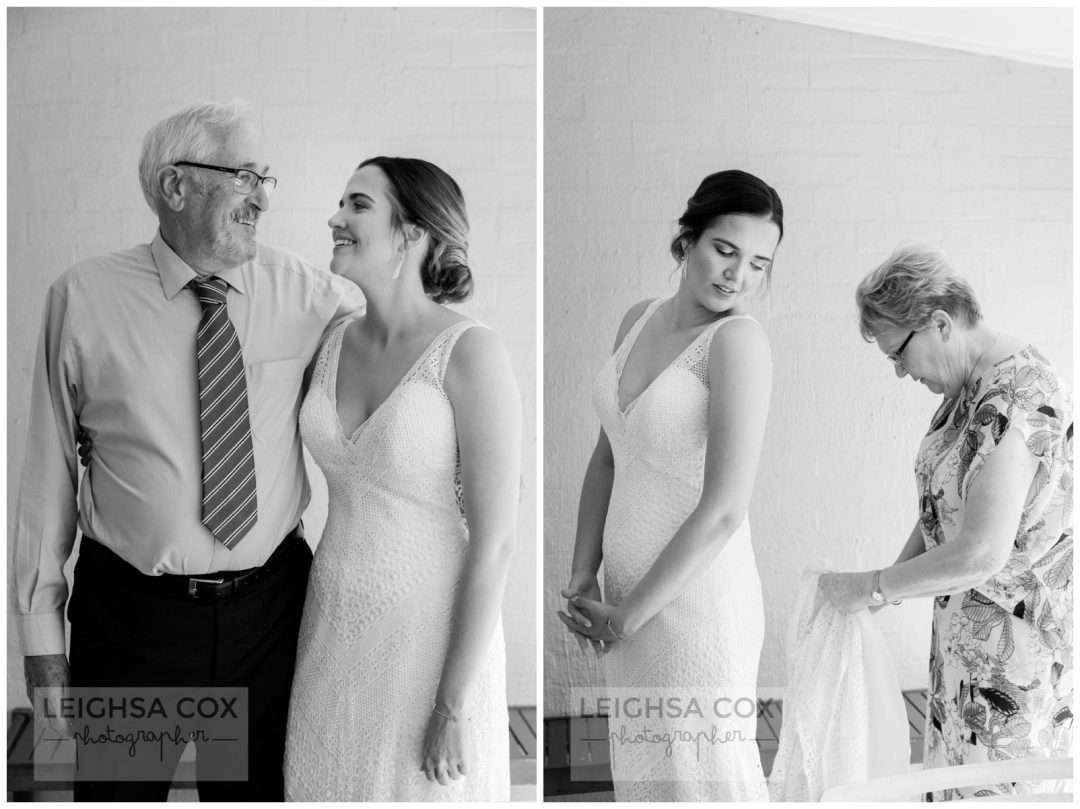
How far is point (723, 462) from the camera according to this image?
6.89ft

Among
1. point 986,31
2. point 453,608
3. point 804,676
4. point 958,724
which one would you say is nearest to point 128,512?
point 453,608

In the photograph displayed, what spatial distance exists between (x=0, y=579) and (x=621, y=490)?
1.39 meters

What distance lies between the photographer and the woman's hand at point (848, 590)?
227 centimetres

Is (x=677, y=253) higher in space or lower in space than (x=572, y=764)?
higher

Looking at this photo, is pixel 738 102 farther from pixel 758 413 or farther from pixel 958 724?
pixel 958 724

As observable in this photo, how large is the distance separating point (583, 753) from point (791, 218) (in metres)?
1.27

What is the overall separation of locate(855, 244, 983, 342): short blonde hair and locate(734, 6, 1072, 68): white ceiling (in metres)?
0.48

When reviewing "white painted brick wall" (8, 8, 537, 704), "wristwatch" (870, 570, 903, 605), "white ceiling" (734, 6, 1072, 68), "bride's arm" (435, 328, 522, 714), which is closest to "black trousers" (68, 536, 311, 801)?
"white painted brick wall" (8, 8, 537, 704)

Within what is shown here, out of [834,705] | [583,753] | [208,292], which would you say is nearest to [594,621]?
[583,753]

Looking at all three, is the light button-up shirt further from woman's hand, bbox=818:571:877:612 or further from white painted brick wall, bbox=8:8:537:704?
woman's hand, bbox=818:571:877:612

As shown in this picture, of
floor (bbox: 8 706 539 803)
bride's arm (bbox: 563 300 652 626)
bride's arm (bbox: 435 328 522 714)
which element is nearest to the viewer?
bride's arm (bbox: 435 328 522 714)

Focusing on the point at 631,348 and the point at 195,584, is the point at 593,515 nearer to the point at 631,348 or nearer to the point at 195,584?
the point at 631,348

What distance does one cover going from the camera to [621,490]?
2.17 m

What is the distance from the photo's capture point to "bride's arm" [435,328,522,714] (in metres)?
1.99
